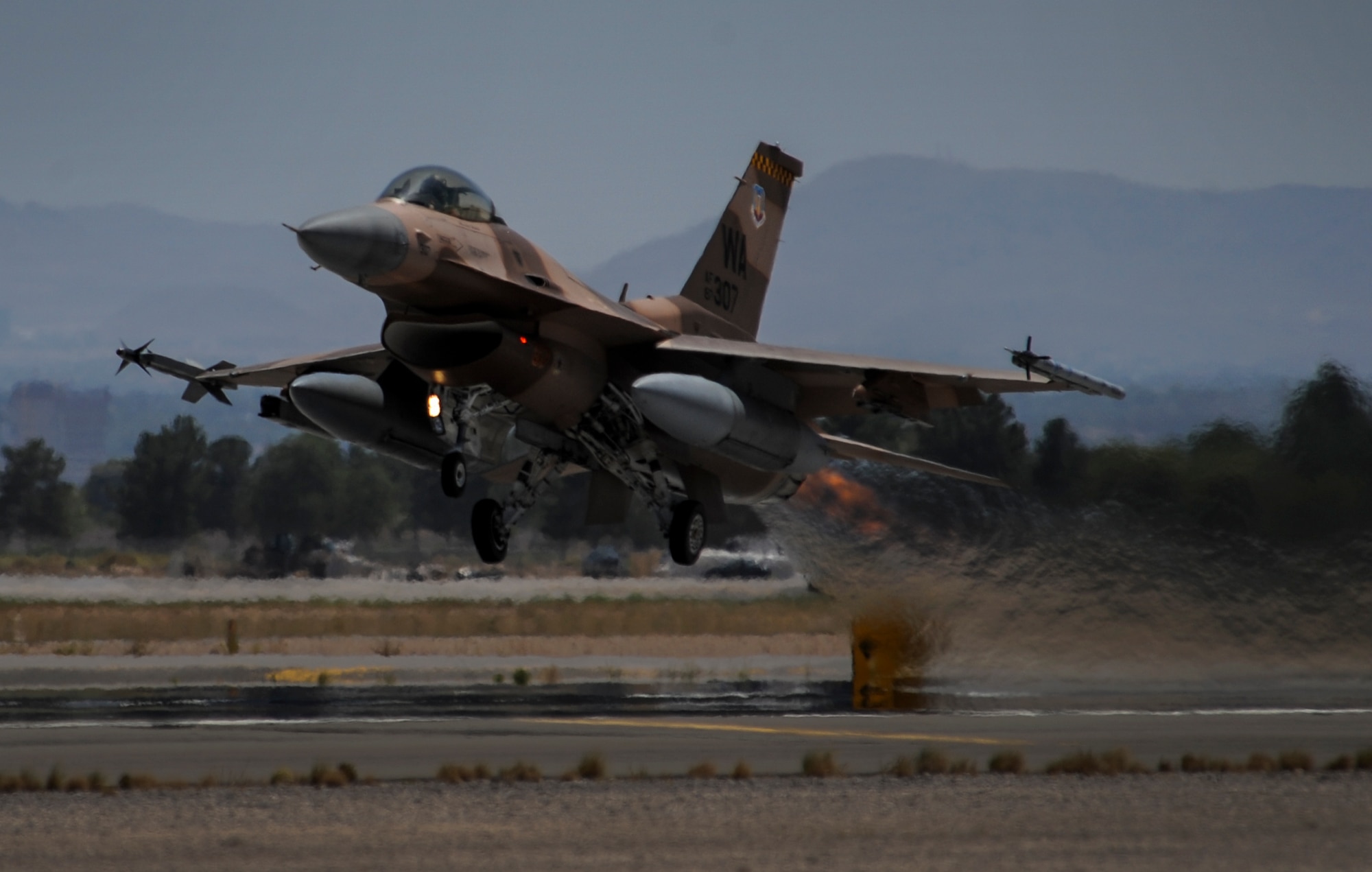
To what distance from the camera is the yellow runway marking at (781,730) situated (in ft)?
64.6

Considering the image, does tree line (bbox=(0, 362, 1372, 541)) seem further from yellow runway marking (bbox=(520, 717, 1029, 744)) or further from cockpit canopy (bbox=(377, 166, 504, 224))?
cockpit canopy (bbox=(377, 166, 504, 224))

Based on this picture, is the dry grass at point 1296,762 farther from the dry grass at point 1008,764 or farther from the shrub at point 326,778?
the shrub at point 326,778

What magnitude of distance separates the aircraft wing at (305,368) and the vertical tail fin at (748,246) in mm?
5135

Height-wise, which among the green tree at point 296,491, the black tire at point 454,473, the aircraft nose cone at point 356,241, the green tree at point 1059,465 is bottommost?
the black tire at point 454,473

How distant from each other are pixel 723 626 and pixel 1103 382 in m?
17.3

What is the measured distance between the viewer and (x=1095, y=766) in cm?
1695

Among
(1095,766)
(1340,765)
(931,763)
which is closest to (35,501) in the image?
(931,763)

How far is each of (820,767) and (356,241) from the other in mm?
7826

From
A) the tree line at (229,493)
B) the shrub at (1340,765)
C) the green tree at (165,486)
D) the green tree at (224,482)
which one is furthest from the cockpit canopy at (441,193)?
the green tree at (165,486)

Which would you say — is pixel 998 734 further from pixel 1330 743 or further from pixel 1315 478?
pixel 1315 478

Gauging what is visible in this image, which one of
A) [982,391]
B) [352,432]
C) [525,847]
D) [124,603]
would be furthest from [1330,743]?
[124,603]

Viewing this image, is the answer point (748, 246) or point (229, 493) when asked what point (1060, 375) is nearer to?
point (748, 246)

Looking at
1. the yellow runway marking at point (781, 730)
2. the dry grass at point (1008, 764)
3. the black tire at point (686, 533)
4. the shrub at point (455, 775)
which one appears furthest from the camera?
the black tire at point (686, 533)

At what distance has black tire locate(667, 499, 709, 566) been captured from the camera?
894 inches
